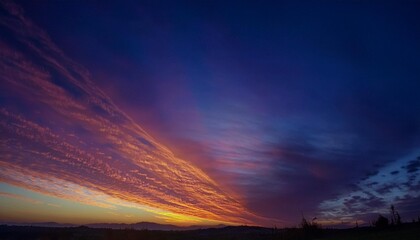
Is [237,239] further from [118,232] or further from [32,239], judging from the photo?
[32,239]

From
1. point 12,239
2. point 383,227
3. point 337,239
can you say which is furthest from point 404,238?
point 12,239

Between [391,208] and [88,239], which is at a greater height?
[391,208]

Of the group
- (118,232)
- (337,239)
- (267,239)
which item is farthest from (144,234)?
(337,239)

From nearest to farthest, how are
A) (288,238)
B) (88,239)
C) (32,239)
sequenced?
(288,238)
(88,239)
(32,239)

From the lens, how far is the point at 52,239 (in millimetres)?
50125

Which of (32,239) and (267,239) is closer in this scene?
(267,239)

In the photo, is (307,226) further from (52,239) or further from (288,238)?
(52,239)

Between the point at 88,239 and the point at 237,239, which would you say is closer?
the point at 237,239

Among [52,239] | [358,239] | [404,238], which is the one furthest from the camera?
[52,239]

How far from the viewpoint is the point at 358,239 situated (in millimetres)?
24953

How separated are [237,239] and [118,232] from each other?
1795 centimetres

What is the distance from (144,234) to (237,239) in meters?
13.3

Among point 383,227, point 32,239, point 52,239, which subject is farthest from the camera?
point 32,239

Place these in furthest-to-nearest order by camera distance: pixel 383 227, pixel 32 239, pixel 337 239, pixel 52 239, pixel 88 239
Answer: pixel 32 239 < pixel 52 239 < pixel 88 239 < pixel 383 227 < pixel 337 239
